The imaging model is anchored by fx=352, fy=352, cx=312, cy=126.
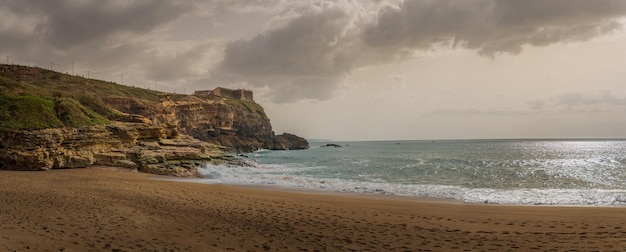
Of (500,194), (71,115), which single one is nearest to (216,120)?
(71,115)

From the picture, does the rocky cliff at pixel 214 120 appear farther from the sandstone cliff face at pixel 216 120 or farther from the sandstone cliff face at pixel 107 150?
the sandstone cliff face at pixel 107 150

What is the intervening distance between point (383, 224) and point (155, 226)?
22.9 feet

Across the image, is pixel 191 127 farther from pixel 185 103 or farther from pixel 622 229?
pixel 622 229

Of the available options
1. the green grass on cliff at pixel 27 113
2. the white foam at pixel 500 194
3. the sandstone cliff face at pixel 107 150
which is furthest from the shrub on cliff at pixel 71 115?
the white foam at pixel 500 194

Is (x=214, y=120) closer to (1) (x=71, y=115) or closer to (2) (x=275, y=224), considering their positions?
(1) (x=71, y=115)

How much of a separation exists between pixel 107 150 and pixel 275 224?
24.3m

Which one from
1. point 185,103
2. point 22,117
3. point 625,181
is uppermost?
point 185,103

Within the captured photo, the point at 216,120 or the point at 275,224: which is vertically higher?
the point at 216,120

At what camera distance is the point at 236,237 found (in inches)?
373

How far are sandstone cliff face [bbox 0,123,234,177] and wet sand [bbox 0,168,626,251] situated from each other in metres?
10.0

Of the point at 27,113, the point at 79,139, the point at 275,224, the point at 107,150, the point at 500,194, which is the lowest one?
the point at 500,194

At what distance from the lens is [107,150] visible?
2939 centimetres

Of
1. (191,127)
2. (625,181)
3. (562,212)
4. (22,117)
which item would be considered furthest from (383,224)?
(191,127)

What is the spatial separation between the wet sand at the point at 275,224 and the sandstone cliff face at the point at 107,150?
32.8 feet
